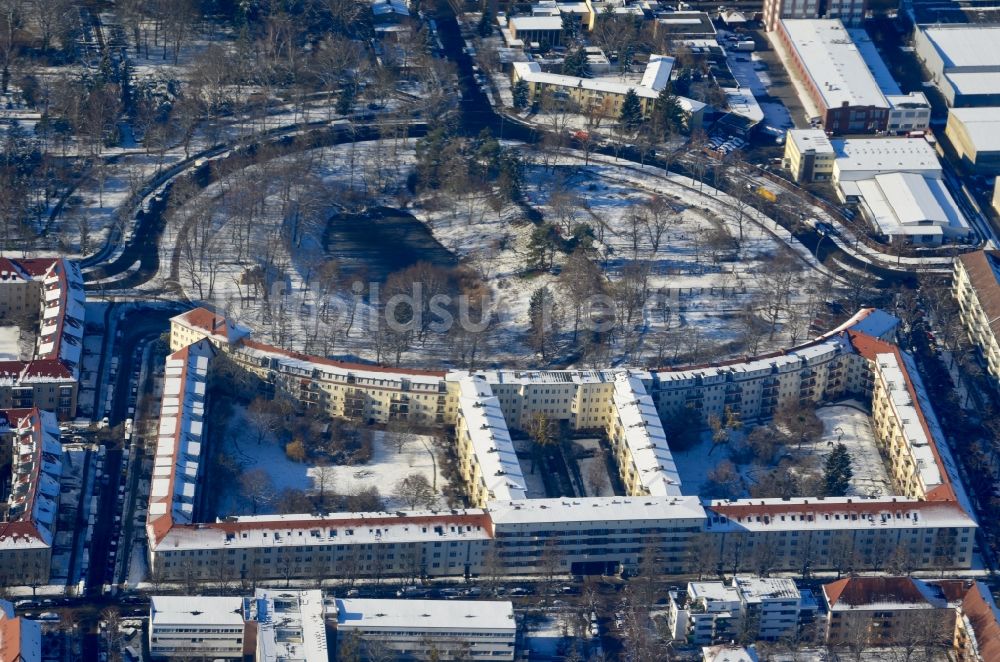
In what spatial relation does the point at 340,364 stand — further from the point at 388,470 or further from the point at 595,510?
the point at 595,510

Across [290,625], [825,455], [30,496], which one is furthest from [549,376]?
[30,496]

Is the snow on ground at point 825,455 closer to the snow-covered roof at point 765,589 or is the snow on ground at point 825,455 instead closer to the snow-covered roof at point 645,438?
the snow-covered roof at point 645,438

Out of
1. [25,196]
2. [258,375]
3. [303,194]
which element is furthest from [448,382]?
[25,196]

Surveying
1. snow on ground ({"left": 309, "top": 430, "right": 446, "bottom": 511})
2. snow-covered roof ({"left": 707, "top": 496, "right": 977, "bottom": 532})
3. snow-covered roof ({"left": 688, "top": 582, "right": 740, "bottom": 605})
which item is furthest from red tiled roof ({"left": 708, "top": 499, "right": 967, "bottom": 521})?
snow on ground ({"left": 309, "top": 430, "right": 446, "bottom": 511})

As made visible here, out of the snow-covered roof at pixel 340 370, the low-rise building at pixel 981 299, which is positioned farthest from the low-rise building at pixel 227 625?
the low-rise building at pixel 981 299

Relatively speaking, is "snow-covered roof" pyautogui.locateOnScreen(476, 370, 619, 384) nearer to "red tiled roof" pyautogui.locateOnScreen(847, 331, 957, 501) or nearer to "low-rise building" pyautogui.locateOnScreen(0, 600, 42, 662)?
"red tiled roof" pyautogui.locateOnScreen(847, 331, 957, 501)

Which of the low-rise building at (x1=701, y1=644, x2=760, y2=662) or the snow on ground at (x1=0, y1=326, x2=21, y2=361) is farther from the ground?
the snow on ground at (x1=0, y1=326, x2=21, y2=361)
